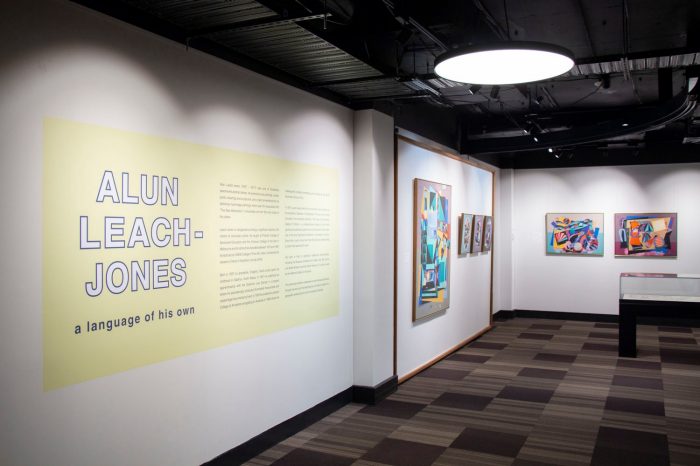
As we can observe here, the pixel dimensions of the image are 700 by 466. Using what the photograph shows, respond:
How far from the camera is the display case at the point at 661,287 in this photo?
8.05 meters

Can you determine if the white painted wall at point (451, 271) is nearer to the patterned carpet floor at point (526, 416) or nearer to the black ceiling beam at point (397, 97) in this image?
the patterned carpet floor at point (526, 416)

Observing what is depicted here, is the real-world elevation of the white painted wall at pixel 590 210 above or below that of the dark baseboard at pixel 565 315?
above

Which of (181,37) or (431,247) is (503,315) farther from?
(181,37)

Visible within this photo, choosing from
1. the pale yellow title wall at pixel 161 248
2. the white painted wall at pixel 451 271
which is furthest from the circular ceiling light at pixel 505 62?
the white painted wall at pixel 451 271

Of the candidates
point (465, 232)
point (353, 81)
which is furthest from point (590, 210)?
point (353, 81)

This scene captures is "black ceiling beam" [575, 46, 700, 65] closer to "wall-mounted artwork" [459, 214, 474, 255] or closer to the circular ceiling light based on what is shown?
the circular ceiling light

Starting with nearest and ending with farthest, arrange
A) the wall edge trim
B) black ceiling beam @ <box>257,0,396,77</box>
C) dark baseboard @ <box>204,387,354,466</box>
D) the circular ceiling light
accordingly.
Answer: black ceiling beam @ <box>257,0,396,77</box> → the circular ceiling light → dark baseboard @ <box>204,387,354,466</box> → the wall edge trim

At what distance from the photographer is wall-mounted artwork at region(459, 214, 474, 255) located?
8578 mm

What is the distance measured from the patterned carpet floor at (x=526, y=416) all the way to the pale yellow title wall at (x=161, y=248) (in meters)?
1.12

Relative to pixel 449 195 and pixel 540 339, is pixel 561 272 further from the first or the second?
pixel 449 195

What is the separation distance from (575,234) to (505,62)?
819 centimetres

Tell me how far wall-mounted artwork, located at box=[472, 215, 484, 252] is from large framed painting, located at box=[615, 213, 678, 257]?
10.0ft

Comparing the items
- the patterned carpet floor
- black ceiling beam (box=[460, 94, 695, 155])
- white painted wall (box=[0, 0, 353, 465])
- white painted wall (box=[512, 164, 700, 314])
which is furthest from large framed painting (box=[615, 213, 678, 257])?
white painted wall (box=[0, 0, 353, 465])

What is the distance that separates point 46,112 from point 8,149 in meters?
0.28
